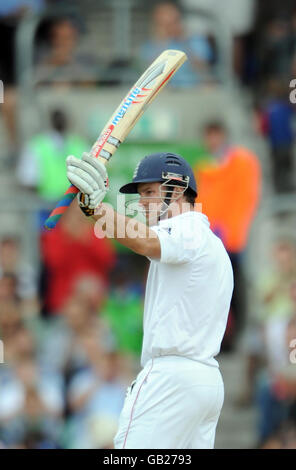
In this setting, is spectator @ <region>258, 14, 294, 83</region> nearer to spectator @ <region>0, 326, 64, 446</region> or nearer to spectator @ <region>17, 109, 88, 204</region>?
spectator @ <region>17, 109, 88, 204</region>

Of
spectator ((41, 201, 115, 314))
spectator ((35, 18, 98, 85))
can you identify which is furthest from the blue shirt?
spectator ((41, 201, 115, 314))

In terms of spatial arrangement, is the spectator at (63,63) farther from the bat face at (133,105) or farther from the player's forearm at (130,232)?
the player's forearm at (130,232)

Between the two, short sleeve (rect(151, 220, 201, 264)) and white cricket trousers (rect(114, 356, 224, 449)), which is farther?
white cricket trousers (rect(114, 356, 224, 449))

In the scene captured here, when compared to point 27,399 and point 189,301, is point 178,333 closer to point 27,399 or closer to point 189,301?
point 189,301

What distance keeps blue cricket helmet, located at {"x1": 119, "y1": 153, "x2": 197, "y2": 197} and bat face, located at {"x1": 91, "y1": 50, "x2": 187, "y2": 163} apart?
0.18 m

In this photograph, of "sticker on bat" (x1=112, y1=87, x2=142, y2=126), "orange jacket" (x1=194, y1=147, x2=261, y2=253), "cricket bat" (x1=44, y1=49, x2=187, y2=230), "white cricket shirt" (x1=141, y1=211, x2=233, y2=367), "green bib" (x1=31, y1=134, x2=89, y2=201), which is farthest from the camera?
"green bib" (x1=31, y1=134, x2=89, y2=201)

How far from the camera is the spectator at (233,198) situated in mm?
9000

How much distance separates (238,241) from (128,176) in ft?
4.05

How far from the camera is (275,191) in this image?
1039cm

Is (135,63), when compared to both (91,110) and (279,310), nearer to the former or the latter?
(91,110)

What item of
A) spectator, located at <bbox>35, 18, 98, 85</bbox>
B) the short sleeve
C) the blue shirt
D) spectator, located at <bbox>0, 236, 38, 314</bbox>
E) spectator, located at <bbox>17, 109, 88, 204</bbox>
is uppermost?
spectator, located at <bbox>35, 18, 98, 85</bbox>

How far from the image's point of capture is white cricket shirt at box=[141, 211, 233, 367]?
5301 millimetres

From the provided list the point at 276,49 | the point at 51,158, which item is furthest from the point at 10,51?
the point at 276,49
